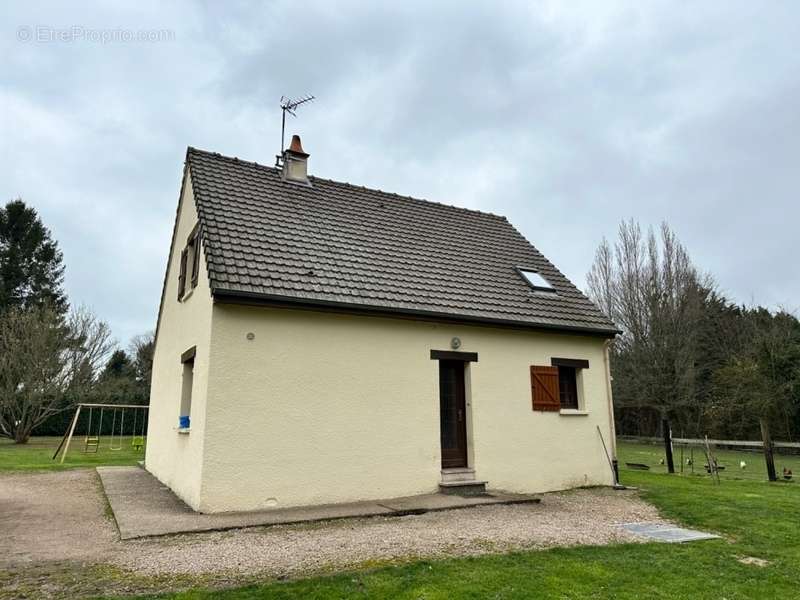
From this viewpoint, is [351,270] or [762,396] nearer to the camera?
[351,270]

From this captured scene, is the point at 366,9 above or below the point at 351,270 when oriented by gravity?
above

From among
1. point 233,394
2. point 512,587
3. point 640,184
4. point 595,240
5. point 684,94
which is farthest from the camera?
point 595,240

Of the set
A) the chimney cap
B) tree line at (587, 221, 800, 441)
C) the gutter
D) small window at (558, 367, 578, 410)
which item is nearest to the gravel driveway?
small window at (558, 367, 578, 410)

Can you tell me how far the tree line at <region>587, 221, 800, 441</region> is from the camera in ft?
81.5

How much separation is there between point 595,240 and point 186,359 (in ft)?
96.1

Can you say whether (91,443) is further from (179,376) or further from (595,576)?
(595,576)

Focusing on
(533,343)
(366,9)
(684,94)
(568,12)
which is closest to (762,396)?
(684,94)

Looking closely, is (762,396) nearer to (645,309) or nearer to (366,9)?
(645,309)

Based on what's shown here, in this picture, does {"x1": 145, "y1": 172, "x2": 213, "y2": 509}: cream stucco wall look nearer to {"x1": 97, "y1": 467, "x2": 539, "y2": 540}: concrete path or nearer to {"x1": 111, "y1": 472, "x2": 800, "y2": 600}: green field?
{"x1": 97, "y1": 467, "x2": 539, "y2": 540}: concrete path

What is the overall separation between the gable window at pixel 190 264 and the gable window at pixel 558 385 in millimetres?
6946

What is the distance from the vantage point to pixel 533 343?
1065 cm

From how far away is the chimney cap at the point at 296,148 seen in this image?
40.5ft

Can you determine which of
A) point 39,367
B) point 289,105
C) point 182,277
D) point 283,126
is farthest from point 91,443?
point 289,105

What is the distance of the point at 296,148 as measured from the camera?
12.4m
